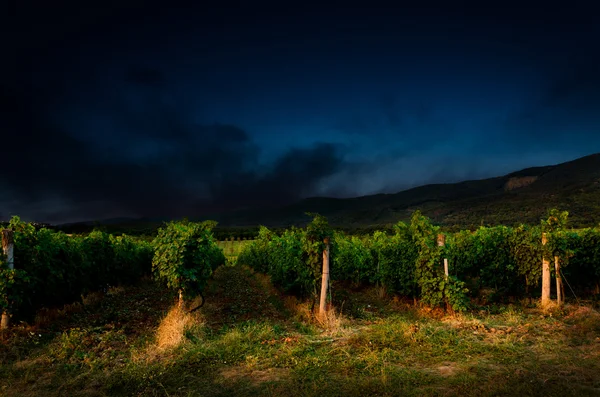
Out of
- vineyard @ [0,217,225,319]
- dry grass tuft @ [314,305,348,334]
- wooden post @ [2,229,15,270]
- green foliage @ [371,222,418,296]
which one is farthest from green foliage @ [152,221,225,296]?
green foliage @ [371,222,418,296]

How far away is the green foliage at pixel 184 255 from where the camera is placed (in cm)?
1134

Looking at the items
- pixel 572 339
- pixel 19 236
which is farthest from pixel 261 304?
pixel 572 339

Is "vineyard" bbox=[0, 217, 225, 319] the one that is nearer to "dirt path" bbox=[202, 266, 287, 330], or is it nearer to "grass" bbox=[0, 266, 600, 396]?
"grass" bbox=[0, 266, 600, 396]

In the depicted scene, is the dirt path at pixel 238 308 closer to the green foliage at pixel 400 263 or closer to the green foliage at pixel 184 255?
the green foliage at pixel 184 255

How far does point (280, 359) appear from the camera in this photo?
6883 mm

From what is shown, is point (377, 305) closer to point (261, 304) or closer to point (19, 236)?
point (261, 304)

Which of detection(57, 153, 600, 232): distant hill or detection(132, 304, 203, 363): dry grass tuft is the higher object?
detection(57, 153, 600, 232): distant hill

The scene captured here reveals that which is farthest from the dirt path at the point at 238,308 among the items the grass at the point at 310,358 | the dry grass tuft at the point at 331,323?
the dry grass tuft at the point at 331,323

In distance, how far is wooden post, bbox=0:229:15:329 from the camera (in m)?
9.15

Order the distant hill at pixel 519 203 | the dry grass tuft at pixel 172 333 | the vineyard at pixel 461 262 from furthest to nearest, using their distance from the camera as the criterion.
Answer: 1. the distant hill at pixel 519 203
2. the vineyard at pixel 461 262
3. the dry grass tuft at pixel 172 333

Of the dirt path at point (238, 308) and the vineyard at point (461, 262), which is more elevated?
the vineyard at point (461, 262)

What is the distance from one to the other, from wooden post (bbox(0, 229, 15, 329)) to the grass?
354 millimetres

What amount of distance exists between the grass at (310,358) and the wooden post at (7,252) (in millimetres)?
354

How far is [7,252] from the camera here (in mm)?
9391
